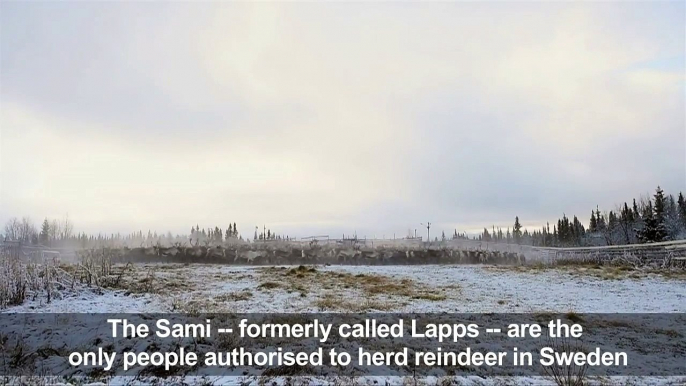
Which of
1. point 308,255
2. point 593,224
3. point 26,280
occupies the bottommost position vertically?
point 308,255

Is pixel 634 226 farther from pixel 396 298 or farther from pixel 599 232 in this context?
pixel 396 298

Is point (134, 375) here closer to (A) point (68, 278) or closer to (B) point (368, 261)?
(A) point (68, 278)

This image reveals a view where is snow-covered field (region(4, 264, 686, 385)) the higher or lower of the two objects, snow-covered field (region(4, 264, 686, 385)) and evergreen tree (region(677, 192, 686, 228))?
the lower

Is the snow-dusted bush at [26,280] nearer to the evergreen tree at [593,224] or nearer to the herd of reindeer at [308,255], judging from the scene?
the herd of reindeer at [308,255]

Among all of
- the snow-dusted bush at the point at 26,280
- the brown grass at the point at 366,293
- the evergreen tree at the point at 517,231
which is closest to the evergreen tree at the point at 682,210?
the evergreen tree at the point at 517,231

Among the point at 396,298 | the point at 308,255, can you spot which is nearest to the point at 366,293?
the point at 396,298

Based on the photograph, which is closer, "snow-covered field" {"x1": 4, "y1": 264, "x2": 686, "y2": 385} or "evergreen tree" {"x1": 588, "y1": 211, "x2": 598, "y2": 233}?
"snow-covered field" {"x1": 4, "y1": 264, "x2": 686, "y2": 385}

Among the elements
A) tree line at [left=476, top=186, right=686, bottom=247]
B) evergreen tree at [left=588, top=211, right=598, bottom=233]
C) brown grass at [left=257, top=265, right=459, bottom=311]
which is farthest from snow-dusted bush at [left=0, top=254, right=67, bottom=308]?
evergreen tree at [left=588, top=211, right=598, bottom=233]

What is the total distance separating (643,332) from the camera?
1082 cm

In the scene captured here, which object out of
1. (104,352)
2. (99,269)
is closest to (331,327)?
(104,352)

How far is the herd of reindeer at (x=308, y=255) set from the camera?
37156 mm

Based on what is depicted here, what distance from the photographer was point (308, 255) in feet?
125

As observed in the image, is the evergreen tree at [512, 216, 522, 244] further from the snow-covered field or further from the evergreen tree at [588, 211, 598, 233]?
the snow-covered field

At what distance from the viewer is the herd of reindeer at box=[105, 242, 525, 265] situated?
37.2m
